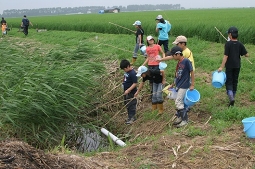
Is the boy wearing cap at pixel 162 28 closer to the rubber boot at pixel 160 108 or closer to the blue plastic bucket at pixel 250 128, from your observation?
the rubber boot at pixel 160 108

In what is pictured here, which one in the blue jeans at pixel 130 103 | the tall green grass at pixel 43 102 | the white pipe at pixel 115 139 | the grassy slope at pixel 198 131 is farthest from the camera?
the blue jeans at pixel 130 103

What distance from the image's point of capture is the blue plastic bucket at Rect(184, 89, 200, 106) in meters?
5.28

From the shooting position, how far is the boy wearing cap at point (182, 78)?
5199 mm

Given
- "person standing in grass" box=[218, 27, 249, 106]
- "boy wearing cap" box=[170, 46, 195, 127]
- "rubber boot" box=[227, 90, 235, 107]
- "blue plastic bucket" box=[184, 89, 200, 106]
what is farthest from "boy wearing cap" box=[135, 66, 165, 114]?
"rubber boot" box=[227, 90, 235, 107]

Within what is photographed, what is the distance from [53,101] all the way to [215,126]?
8.36 ft

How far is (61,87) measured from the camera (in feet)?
19.3

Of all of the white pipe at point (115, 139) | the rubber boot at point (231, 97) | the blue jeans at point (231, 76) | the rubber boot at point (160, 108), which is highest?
the blue jeans at point (231, 76)

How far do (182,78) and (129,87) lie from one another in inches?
47.3

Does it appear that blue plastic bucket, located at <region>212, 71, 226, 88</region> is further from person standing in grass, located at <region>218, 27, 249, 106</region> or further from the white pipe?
the white pipe

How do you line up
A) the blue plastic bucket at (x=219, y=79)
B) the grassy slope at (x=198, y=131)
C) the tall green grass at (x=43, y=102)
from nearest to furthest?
1. the grassy slope at (x=198, y=131)
2. the tall green grass at (x=43, y=102)
3. the blue plastic bucket at (x=219, y=79)

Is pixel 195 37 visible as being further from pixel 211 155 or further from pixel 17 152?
pixel 17 152

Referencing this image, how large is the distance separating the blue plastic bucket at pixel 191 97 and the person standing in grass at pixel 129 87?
1.06 m

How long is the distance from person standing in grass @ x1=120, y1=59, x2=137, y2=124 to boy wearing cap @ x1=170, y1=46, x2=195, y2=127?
897 mm

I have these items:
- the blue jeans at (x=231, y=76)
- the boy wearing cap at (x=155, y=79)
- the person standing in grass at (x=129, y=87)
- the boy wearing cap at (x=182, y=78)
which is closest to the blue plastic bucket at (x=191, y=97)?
the boy wearing cap at (x=182, y=78)
